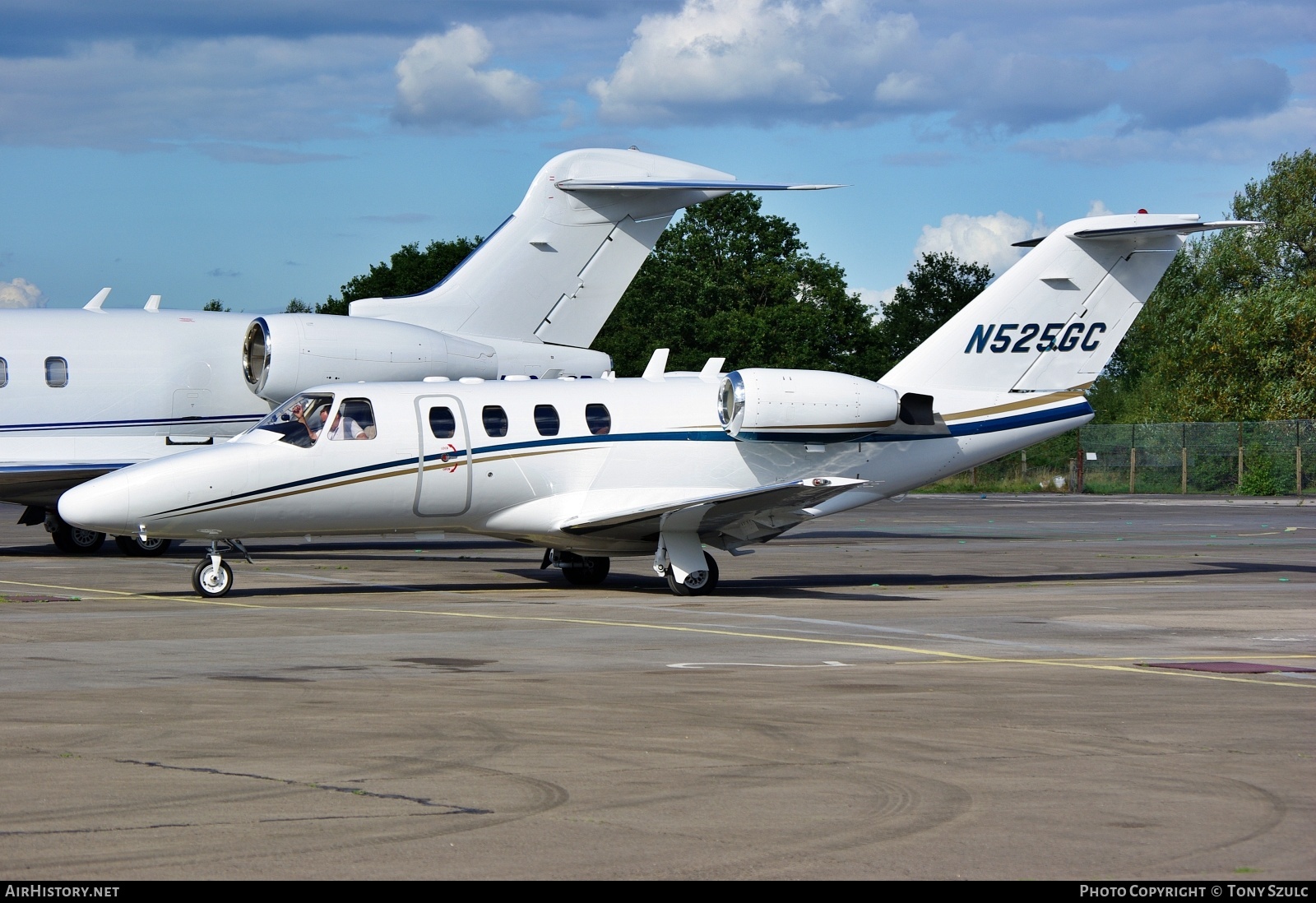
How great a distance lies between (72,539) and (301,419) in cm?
1032

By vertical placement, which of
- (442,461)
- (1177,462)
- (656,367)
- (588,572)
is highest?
(656,367)

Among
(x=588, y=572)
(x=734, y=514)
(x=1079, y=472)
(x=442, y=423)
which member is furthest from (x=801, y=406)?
(x=1079, y=472)

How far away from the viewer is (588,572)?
22500 mm

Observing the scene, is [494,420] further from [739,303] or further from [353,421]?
[739,303]

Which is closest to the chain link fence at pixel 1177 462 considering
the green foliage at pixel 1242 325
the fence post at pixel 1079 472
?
the fence post at pixel 1079 472

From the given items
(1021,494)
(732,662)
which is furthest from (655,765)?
(1021,494)

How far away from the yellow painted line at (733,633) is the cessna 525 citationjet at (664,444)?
1348mm

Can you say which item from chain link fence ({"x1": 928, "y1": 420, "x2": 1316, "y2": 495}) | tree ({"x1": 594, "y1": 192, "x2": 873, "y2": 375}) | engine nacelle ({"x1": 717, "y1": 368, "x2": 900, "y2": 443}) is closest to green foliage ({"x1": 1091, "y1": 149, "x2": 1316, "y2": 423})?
chain link fence ({"x1": 928, "y1": 420, "x2": 1316, "y2": 495})

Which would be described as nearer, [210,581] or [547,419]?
[210,581]

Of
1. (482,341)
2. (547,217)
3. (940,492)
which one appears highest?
(547,217)

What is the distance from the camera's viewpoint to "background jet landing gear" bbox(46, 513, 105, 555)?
28062 mm

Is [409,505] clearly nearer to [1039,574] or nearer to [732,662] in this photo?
[732,662]
